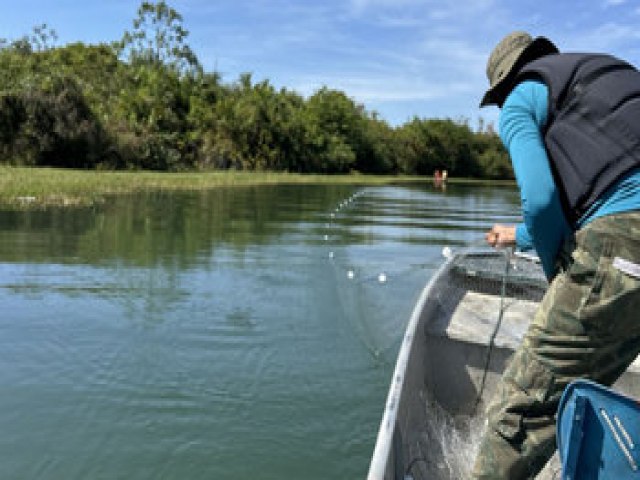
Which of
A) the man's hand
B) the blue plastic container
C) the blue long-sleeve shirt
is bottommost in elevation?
the blue plastic container

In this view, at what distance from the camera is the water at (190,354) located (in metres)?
4.61

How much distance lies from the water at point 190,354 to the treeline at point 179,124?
2287cm

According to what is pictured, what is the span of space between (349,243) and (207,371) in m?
8.86

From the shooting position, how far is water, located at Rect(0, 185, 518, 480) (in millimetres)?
4605

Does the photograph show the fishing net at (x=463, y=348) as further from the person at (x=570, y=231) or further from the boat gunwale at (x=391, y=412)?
the person at (x=570, y=231)

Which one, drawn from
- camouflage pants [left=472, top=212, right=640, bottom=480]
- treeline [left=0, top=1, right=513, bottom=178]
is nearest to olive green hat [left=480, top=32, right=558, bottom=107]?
camouflage pants [left=472, top=212, right=640, bottom=480]

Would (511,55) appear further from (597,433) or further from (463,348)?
(463,348)

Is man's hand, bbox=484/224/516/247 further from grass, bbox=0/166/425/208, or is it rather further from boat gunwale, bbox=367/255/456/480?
grass, bbox=0/166/425/208

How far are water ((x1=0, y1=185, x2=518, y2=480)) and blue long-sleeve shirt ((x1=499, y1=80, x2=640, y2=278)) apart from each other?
102 inches

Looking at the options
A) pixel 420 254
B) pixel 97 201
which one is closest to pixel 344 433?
pixel 420 254

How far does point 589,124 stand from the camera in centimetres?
236

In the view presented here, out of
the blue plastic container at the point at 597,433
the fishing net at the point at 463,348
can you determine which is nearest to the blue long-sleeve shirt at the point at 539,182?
the blue plastic container at the point at 597,433

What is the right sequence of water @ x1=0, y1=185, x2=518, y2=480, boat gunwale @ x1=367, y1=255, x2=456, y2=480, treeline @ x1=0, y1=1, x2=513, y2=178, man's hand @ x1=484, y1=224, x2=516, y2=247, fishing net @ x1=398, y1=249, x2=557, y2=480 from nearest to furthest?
boat gunwale @ x1=367, y1=255, x2=456, y2=480 < man's hand @ x1=484, y1=224, x2=516, y2=247 < fishing net @ x1=398, y1=249, x2=557, y2=480 < water @ x1=0, y1=185, x2=518, y2=480 < treeline @ x1=0, y1=1, x2=513, y2=178

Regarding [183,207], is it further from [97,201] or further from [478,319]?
[478,319]
